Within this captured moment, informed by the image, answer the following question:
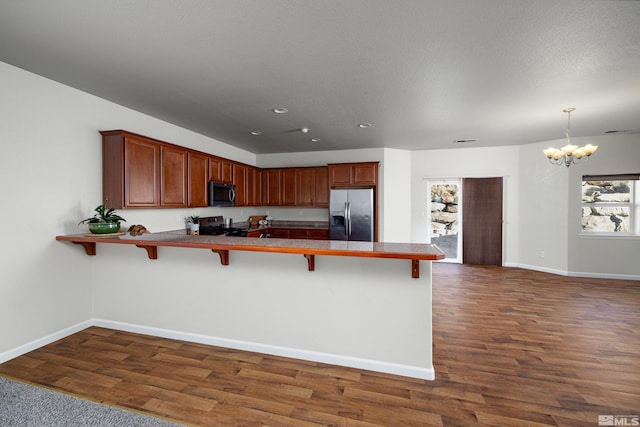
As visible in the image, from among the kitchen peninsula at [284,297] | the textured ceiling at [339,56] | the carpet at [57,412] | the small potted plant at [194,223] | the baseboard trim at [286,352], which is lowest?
the carpet at [57,412]

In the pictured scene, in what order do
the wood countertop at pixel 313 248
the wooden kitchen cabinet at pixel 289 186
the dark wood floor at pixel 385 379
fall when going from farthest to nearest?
1. the wooden kitchen cabinet at pixel 289 186
2. the wood countertop at pixel 313 248
3. the dark wood floor at pixel 385 379

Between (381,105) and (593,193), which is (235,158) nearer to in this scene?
(381,105)

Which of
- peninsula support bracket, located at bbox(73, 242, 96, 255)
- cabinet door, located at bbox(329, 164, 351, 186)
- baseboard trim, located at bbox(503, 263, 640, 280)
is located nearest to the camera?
peninsula support bracket, located at bbox(73, 242, 96, 255)

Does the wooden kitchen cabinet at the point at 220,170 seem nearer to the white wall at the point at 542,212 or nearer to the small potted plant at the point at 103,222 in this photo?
the small potted plant at the point at 103,222

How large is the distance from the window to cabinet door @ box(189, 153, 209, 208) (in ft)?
21.9

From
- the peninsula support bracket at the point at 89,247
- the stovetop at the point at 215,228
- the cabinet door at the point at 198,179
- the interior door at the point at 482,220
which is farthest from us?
the interior door at the point at 482,220

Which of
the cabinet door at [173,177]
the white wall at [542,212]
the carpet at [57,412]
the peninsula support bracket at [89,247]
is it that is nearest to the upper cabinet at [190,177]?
the cabinet door at [173,177]

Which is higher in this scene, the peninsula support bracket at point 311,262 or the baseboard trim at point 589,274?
the peninsula support bracket at point 311,262

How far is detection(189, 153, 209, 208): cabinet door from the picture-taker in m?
4.05

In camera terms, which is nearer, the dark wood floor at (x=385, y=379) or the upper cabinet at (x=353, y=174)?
the dark wood floor at (x=385, y=379)

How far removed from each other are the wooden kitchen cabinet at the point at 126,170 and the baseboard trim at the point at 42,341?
132cm

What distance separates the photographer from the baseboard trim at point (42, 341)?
2.46 metres

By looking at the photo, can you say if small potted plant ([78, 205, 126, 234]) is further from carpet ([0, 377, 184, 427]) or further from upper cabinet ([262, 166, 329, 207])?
upper cabinet ([262, 166, 329, 207])

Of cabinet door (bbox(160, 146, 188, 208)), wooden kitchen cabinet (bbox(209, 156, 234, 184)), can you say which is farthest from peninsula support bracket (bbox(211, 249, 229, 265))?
wooden kitchen cabinet (bbox(209, 156, 234, 184))
